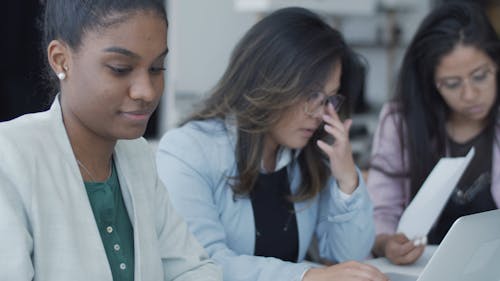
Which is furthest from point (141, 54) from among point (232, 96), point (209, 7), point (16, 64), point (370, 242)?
point (209, 7)

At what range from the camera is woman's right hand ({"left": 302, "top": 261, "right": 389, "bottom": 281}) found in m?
1.43

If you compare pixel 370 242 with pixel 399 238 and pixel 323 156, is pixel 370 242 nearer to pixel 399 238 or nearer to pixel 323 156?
pixel 399 238

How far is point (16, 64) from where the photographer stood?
4.44 m

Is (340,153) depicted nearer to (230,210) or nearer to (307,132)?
(307,132)

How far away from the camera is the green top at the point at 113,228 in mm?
1263

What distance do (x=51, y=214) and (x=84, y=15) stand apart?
0.32 m

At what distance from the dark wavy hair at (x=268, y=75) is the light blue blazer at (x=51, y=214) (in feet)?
1.63

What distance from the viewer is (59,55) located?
3.93 feet

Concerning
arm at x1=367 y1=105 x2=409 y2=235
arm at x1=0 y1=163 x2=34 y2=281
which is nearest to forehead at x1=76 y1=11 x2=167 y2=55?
arm at x1=0 y1=163 x2=34 y2=281

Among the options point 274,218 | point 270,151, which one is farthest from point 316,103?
point 274,218

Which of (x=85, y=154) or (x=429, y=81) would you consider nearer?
(x=85, y=154)

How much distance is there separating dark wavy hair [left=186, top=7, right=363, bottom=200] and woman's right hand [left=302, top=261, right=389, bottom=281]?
374 millimetres

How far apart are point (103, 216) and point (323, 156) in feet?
2.68

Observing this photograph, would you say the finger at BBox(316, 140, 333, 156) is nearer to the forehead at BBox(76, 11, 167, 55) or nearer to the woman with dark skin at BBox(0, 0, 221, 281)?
the woman with dark skin at BBox(0, 0, 221, 281)
